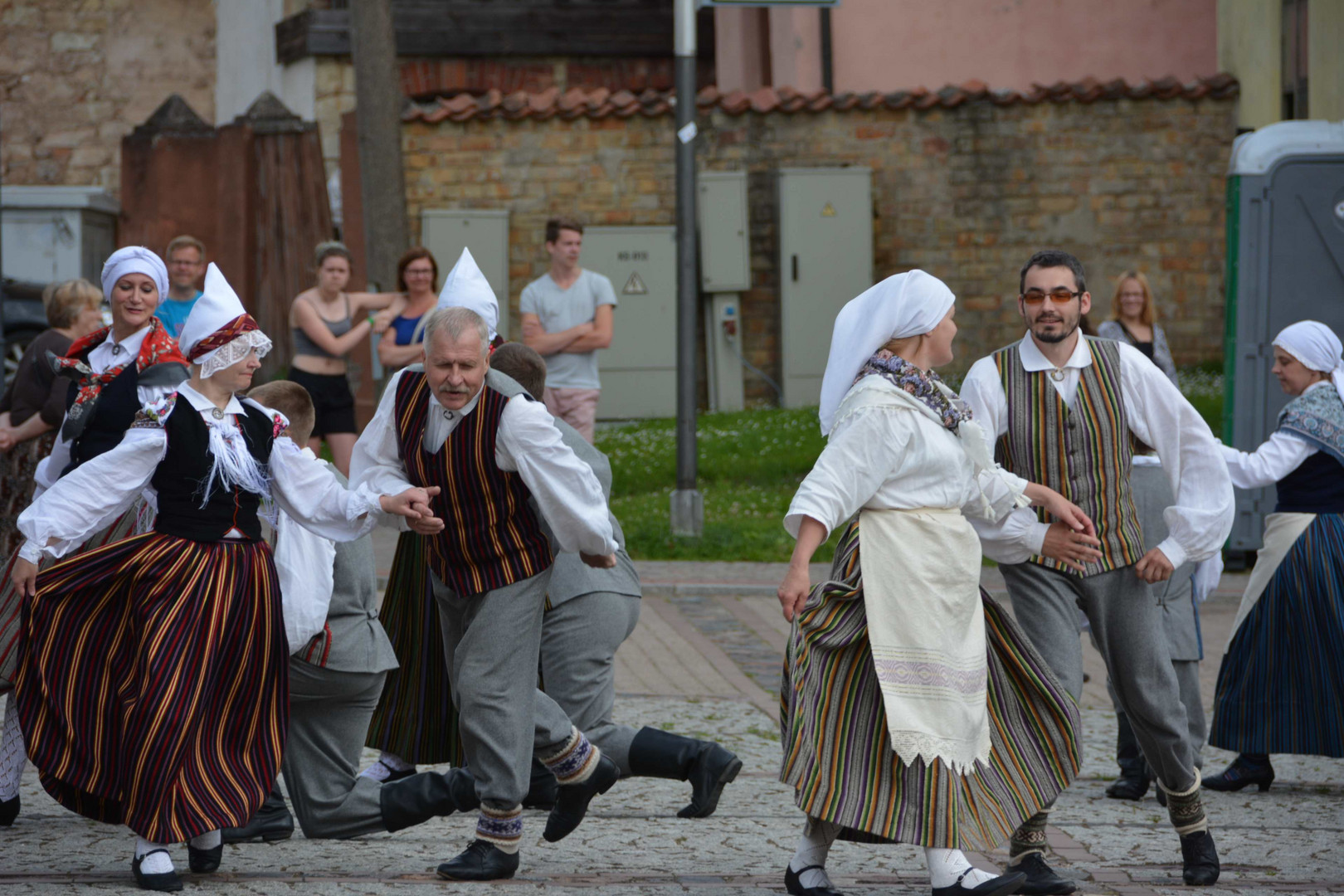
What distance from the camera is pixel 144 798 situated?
4.60m

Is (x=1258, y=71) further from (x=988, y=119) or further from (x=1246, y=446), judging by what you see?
(x=1246, y=446)

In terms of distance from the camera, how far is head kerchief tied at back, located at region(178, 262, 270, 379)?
15.9 feet

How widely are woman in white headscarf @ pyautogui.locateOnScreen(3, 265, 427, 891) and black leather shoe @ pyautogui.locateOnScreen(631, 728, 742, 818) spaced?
1204 mm

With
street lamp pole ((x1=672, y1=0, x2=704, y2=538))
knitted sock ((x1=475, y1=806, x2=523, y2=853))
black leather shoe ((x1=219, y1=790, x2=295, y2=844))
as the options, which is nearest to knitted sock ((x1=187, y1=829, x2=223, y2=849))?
black leather shoe ((x1=219, y1=790, x2=295, y2=844))

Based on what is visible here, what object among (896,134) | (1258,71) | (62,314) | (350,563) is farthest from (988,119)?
(350,563)

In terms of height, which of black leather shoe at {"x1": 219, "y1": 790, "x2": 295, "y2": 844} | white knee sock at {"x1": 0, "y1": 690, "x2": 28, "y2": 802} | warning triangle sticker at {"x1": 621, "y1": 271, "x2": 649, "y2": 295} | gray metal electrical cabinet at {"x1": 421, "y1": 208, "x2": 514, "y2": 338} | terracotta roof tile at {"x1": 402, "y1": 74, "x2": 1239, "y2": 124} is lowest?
black leather shoe at {"x1": 219, "y1": 790, "x2": 295, "y2": 844}

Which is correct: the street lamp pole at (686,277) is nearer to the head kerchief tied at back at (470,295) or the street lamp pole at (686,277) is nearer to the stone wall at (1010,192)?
the stone wall at (1010,192)

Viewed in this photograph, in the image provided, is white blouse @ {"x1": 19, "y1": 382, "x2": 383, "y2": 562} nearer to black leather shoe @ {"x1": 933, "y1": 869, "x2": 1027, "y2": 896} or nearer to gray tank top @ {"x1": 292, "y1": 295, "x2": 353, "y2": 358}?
black leather shoe @ {"x1": 933, "y1": 869, "x2": 1027, "y2": 896}

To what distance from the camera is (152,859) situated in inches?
182

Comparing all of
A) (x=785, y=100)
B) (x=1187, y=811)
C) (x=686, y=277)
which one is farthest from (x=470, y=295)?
(x=785, y=100)

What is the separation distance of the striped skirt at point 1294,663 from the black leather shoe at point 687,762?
1926 millimetres

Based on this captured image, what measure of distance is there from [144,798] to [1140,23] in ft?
56.6

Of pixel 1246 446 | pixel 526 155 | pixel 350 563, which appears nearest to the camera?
pixel 350 563

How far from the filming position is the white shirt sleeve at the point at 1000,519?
4.88 metres
